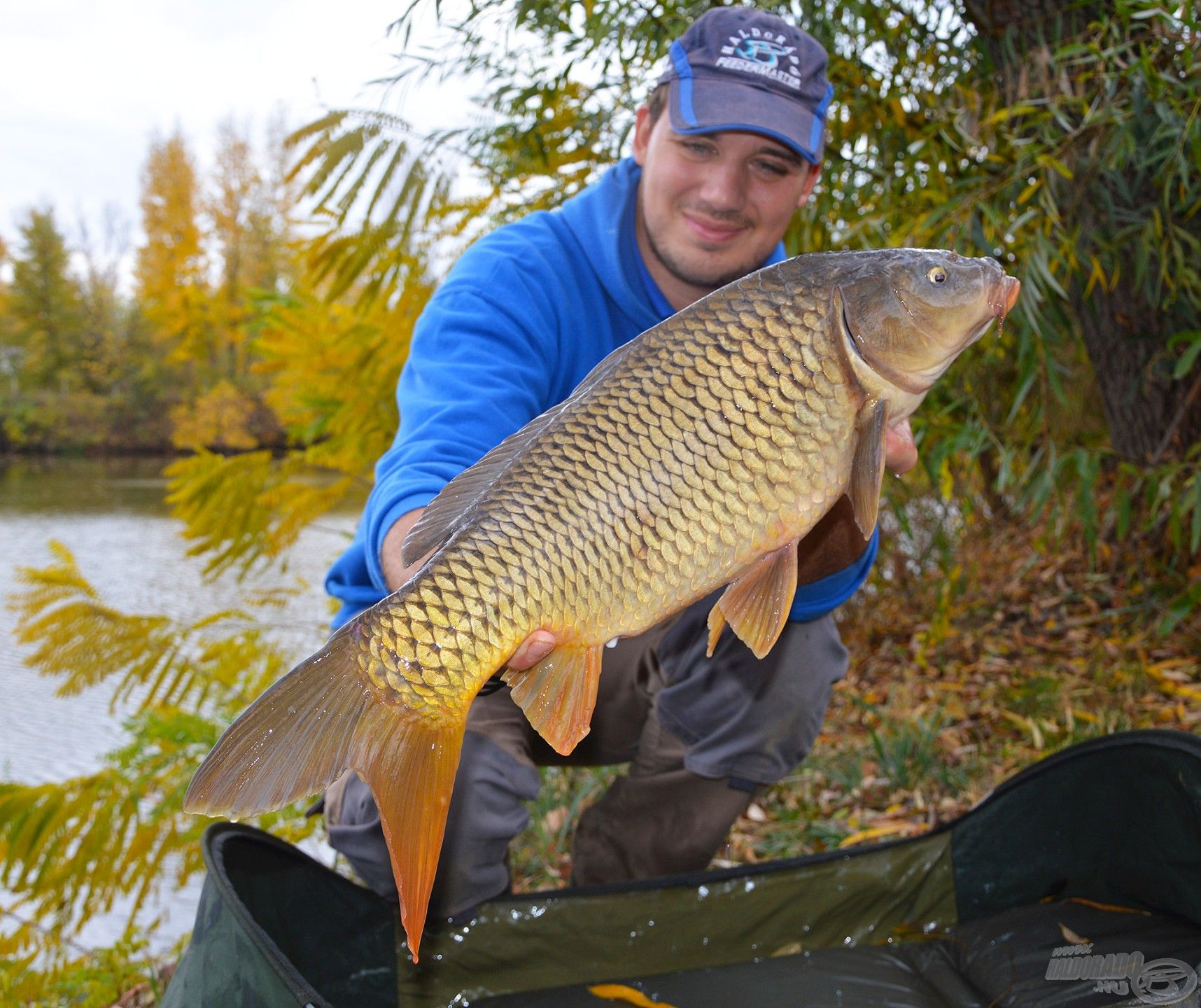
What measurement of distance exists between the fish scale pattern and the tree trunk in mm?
1742

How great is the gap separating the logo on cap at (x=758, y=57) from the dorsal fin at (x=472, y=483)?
828mm

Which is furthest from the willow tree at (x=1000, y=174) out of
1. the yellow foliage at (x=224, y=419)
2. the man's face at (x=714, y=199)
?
the yellow foliage at (x=224, y=419)

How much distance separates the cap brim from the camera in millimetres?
1555

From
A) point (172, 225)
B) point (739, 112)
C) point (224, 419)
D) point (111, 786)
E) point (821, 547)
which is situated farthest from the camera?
point (172, 225)

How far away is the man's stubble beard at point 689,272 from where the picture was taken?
66.3 inches

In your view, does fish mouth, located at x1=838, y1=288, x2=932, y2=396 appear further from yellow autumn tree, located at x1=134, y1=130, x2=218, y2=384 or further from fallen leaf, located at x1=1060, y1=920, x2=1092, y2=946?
yellow autumn tree, located at x1=134, y1=130, x2=218, y2=384

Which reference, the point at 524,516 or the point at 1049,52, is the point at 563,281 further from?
the point at 1049,52

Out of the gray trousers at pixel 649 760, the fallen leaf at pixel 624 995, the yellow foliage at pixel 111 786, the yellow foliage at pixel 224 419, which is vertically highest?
the gray trousers at pixel 649 760

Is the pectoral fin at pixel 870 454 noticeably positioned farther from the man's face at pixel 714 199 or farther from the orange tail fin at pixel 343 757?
the man's face at pixel 714 199

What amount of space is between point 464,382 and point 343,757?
0.64 m

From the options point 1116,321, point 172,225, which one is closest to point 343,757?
point 1116,321

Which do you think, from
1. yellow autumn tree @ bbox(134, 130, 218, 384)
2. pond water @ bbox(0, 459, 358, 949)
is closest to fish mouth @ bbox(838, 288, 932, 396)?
pond water @ bbox(0, 459, 358, 949)

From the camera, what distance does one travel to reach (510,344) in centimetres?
148

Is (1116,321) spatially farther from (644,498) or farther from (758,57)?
(644,498)
